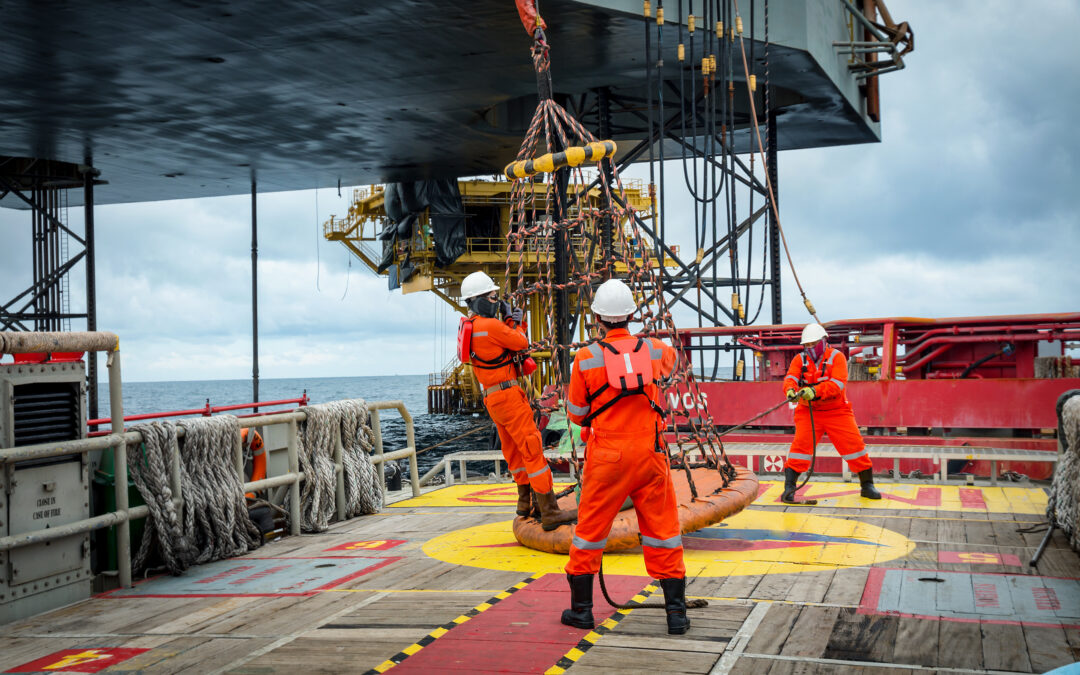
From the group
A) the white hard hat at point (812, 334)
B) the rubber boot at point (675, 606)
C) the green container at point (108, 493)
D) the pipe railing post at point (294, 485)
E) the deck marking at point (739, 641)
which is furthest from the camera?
the white hard hat at point (812, 334)

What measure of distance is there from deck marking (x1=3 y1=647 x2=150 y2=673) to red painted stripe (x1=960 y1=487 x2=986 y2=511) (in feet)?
25.3

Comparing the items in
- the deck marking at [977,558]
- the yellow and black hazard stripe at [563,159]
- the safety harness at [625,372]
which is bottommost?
the deck marking at [977,558]

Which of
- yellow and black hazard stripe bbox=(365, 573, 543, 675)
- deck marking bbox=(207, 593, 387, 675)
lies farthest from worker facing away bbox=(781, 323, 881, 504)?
deck marking bbox=(207, 593, 387, 675)

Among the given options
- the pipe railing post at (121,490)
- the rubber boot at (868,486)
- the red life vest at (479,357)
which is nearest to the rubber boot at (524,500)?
the red life vest at (479,357)

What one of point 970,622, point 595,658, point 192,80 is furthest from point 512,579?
point 192,80

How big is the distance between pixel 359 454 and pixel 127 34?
9.53 metres

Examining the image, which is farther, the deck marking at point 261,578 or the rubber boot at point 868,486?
the rubber boot at point 868,486

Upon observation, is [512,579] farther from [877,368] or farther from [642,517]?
[877,368]

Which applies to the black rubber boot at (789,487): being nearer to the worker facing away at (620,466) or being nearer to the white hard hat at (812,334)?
the white hard hat at (812,334)

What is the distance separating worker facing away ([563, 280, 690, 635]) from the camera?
5.31 meters

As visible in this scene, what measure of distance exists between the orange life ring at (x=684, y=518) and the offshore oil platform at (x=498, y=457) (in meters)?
0.05

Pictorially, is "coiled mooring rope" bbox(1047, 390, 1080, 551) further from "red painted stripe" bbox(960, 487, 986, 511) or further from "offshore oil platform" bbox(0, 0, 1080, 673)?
"red painted stripe" bbox(960, 487, 986, 511)

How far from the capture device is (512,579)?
659 centimetres

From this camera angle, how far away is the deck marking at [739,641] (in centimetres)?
453
